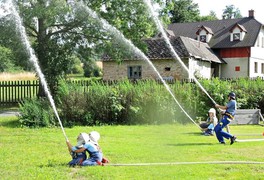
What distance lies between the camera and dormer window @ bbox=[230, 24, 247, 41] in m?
49.4

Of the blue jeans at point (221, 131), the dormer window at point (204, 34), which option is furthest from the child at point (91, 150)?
Result: the dormer window at point (204, 34)

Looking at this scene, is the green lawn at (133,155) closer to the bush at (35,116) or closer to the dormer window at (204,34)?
the bush at (35,116)

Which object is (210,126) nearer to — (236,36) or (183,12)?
(236,36)

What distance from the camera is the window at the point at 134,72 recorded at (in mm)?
42625

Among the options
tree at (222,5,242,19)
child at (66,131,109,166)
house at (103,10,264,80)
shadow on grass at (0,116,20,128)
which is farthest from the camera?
tree at (222,5,242,19)

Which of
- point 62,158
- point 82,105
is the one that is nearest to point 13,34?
point 82,105

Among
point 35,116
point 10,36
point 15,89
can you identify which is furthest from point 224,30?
point 35,116

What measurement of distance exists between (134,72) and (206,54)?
8.12 metres

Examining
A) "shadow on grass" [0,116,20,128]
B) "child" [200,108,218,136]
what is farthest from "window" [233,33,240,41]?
"shadow on grass" [0,116,20,128]

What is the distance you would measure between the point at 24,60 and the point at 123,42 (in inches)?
281

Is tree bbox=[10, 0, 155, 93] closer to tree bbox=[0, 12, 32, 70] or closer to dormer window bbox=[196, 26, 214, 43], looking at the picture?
tree bbox=[0, 12, 32, 70]

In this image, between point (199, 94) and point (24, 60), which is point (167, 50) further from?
point (199, 94)

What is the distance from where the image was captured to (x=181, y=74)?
130ft

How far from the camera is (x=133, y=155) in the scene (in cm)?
1048
